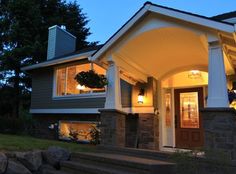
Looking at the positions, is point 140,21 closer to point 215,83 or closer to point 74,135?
point 215,83

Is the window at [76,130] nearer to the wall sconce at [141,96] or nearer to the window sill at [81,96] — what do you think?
the window sill at [81,96]

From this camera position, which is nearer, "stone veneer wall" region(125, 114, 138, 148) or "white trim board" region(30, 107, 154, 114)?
"white trim board" region(30, 107, 154, 114)

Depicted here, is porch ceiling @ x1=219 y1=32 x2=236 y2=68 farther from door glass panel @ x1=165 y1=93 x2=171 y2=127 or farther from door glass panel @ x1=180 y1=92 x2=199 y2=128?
door glass panel @ x1=165 y1=93 x2=171 y2=127

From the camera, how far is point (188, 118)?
9336 mm

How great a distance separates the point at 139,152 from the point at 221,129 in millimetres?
1931

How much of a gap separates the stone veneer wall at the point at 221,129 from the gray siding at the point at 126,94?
3.82m

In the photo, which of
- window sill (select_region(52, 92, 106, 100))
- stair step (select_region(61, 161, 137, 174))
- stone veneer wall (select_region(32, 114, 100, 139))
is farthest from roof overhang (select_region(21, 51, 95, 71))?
stair step (select_region(61, 161, 137, 174))

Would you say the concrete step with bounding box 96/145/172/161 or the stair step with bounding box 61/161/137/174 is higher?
the concrete step with bounding box 96/145/172/161

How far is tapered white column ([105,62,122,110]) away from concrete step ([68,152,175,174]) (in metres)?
1.51

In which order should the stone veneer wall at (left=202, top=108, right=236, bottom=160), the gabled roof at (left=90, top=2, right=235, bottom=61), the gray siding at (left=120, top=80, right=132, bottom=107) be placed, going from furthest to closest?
the gray siding at (left=120, top=80, right=132, bottom=107) < the gabled roof at (left=90, top=2, right=235, bottom=61) < the stone veneer wall at (left=202, top=108, right=236, bottom=160)

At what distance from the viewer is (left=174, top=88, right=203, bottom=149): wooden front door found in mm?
9094

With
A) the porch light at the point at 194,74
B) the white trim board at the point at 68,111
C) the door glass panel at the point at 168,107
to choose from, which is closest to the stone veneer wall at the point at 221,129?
the porch light at the point at 194,74

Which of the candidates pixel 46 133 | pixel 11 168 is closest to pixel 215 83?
pixel 11 168

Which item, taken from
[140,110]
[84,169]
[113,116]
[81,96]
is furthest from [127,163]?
[81,96]
